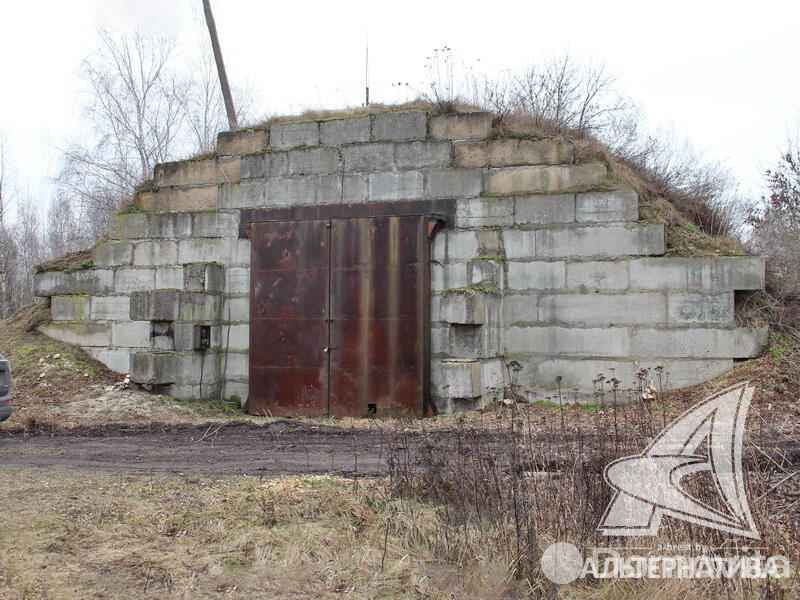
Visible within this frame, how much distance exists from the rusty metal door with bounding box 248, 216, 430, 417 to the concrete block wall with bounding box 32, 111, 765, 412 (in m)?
0.33

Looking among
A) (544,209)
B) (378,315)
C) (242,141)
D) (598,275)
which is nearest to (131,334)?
(242,141)

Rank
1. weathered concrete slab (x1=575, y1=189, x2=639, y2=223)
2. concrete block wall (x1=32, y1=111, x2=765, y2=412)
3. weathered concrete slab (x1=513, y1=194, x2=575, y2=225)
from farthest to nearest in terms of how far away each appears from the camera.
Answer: weathered concrete slab (x1=513, y1=194, x2=575, y2=225) < weathered concrete slab (x1=575, y1=189, x2=639, y2=223) < concrete block wall (x1=32, y1=111, x2=765, y2=412)

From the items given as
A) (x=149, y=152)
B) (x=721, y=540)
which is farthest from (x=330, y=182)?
(x=149, y=152)

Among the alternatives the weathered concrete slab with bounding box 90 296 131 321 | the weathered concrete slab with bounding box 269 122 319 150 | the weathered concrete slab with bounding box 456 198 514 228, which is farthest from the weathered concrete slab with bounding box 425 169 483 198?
the weathered concrete slab with bounding box 90 296 131 321

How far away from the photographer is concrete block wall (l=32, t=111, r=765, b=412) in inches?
419

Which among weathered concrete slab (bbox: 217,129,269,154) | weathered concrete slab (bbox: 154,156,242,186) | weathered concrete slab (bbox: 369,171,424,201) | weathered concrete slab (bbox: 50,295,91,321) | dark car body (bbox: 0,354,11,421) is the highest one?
weathered concrete slab (bbox: 217,129,269,154)

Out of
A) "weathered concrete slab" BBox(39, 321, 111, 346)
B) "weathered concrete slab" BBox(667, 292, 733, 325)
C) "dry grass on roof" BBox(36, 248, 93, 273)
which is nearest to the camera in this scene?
"weathered concrete slab" BBox(667, 292, 733, 325)

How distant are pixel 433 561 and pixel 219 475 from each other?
2.94 metres

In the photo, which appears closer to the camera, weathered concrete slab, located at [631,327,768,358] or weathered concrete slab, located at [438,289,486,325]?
weathered concrete slab, located at [631,327,768,358]

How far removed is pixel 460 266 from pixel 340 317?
2029 millimetres

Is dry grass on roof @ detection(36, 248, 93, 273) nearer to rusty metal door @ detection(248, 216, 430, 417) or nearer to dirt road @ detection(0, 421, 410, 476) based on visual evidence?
rusty metal door @ detection(248, 216, 430, 417)

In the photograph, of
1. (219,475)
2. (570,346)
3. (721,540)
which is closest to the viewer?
(721,540)

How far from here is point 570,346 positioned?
1099cm

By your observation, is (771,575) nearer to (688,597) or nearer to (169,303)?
(688,597)
